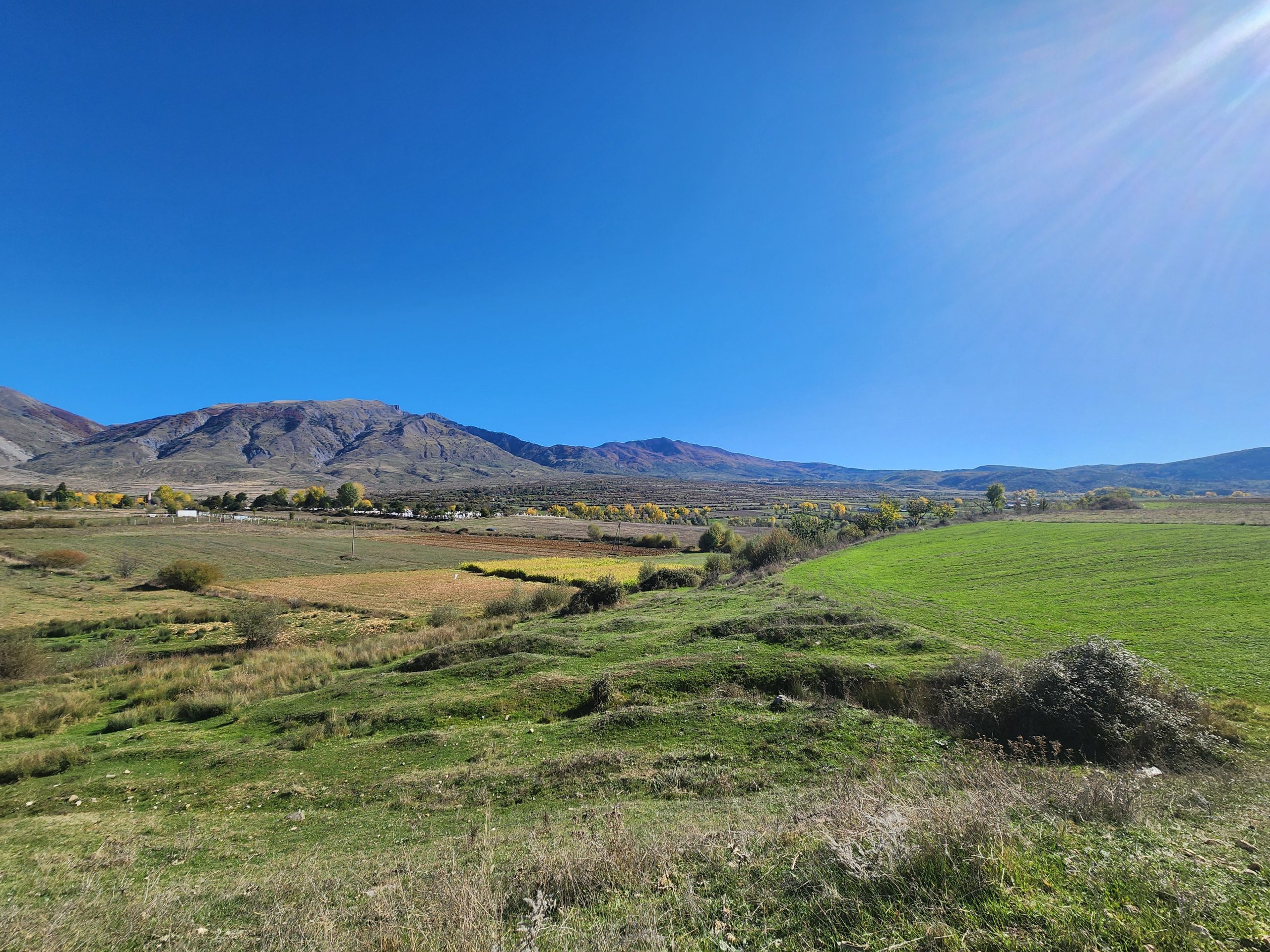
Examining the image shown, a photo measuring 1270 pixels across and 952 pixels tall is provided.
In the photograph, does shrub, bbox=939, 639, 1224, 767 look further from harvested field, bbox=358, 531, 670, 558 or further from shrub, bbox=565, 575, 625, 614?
harvested field, bbox=358, 531, 670, 558

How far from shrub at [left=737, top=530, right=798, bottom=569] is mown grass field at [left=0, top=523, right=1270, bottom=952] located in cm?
3026

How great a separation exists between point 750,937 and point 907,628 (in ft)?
52.4

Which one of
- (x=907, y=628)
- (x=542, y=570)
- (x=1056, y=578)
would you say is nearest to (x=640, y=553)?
(x=542, y=570)

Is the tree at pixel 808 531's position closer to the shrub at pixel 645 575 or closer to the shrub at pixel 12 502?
the shrub at pixel 645 575

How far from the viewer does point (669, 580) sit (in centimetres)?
4375

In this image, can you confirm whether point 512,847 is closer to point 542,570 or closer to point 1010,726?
point 1010,726

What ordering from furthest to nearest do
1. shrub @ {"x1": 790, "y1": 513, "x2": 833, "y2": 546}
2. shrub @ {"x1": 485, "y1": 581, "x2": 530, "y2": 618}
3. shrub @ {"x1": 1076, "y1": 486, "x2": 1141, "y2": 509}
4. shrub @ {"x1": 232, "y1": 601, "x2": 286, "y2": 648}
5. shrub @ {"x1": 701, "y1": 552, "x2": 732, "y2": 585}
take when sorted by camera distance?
shrub @ {"x1": 1076, "y1": 486, "x2": 1141, "y2": 509}
shrub @ {"x1": 790, "y1": 513, "x2": 833, "y2": 546}
shrub @ {"x1": 701, "y1": 552, "x2": 732, "y2": 585}
shrub @ {"x1": 485, "y1": 581, "x2": 530, "y2": 618}
shrub @ {"x1": 232, "y1": 601, "x2": 286, "y2": 648}

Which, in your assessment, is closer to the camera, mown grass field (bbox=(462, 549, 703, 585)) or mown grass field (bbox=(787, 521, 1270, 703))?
mown grass field (bbox=(787, 521, 1270, 703))

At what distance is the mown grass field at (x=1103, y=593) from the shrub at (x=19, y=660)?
3932 cm

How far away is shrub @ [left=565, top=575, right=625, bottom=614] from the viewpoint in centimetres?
2972

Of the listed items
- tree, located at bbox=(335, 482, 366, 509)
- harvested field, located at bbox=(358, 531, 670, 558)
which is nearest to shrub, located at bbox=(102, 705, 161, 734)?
harvested field, located at bbox=(358, 531, 670, 558)

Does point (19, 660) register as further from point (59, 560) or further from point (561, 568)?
point (59, 560)

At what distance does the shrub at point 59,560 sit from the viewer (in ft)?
184

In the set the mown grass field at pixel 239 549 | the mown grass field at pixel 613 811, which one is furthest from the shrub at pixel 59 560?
the mown grass field at pixel 613 811
